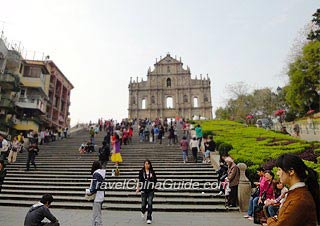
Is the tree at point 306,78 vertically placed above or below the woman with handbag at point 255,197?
above

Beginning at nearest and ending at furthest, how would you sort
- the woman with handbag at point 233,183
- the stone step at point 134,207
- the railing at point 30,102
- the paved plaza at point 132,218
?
the paved plaza at point 132,218, the woman with handbag at point 233,183, the stone step at point 134,207, the railing at point 30,102

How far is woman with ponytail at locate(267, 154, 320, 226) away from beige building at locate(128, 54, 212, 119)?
5744cm

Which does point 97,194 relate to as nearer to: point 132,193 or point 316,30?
point 132,193

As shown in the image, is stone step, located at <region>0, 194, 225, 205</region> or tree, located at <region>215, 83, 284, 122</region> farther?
tree, located at <region>215, 83, 284, 122</region>

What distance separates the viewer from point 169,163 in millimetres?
13664

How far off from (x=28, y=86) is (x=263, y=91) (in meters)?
37.0

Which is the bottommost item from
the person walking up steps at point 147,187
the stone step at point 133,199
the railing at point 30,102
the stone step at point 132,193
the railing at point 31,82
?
the stone step at point 133,199

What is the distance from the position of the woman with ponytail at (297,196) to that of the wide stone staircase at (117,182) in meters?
6.28

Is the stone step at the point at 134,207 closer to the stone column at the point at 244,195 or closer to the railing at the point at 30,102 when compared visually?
the stone column at the point at 244,195

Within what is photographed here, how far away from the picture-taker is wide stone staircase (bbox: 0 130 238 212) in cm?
869

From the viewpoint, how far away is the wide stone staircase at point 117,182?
8688mm

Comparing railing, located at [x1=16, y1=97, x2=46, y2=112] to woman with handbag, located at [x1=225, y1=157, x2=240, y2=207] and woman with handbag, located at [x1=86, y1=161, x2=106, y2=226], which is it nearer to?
woman with handbag, located at [x1=86, y1=161, x2=106, y2=226]

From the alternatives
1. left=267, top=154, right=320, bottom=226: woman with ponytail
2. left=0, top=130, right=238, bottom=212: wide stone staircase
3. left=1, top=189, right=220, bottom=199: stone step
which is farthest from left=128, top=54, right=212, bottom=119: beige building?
left=267, top=154, right=320, bottom=226: woman with ponytail

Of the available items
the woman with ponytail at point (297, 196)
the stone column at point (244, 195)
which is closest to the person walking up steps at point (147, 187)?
the stone column at point (244, 195)
